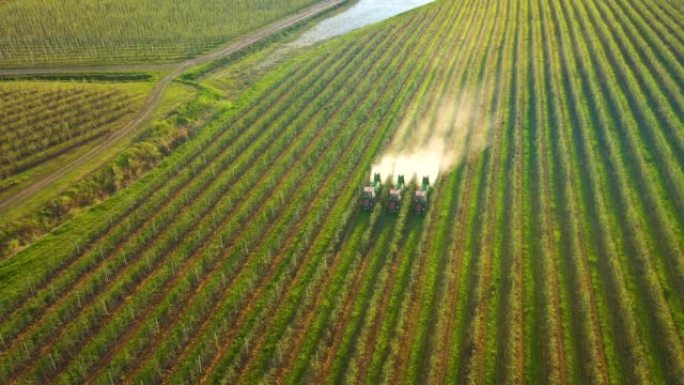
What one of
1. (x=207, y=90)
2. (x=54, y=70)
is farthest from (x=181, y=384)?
(x=54, y=70)

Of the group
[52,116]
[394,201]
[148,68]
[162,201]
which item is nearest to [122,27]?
[148,68]

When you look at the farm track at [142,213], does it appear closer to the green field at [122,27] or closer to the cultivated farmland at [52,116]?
the cultivated farmland at [52,116]

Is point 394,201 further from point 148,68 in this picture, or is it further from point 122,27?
point 122,27

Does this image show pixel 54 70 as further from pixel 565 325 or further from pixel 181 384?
pixel 565 325

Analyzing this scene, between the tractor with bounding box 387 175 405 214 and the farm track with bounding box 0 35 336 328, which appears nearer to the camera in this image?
the farm track with bounding box 0 35 336 328

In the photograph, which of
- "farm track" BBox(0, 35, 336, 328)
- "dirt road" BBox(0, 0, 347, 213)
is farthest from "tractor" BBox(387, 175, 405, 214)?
"dirt road" BBox(0, 0, 347, 213)

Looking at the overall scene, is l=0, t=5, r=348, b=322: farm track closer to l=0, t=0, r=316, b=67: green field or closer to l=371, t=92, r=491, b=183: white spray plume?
l=371, t=92, r=491, b=183: white spray plume

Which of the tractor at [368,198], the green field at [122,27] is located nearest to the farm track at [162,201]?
the tractor at [368,198]

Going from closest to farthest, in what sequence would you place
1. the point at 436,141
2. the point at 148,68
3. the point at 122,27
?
the point at 436,141
the point at 148,68
the point at 122,27
